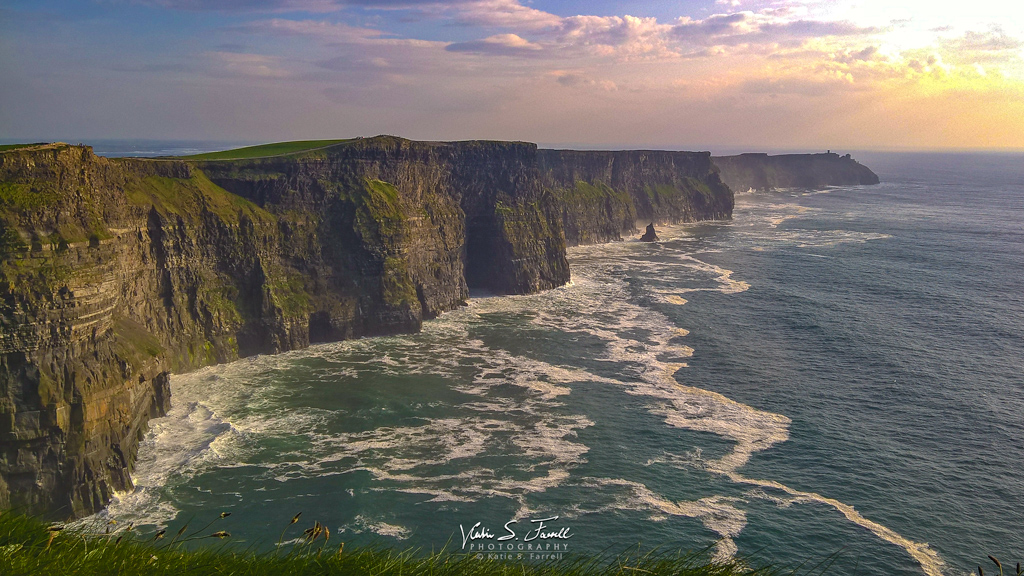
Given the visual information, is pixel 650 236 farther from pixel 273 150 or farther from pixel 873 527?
pixel 873 527

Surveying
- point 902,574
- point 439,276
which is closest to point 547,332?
point 439,276

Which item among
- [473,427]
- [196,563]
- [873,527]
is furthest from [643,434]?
[196,563]

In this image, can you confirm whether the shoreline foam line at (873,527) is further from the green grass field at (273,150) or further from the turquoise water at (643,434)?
the green grass field at (273,150)

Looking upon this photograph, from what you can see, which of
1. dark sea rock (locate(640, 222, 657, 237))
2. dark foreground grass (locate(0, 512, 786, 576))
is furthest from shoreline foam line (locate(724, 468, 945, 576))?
dark sea rock (locate(640, 222, 657, 237))

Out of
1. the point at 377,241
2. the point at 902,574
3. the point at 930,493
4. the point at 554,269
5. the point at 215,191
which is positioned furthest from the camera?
the point at 554,269

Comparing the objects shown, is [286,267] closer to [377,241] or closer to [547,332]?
[377,241]

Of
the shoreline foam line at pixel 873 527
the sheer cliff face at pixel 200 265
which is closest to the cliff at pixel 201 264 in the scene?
the sheer cliff face at pixel 200 265
